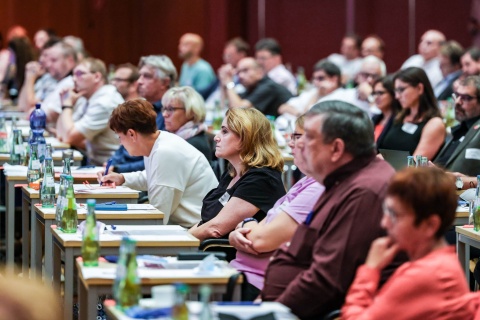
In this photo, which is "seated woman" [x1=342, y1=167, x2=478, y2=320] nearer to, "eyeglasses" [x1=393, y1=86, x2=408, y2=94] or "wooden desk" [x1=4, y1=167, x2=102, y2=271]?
"wooden desk" [x1=4, y1=167, x2=102, y2=271]

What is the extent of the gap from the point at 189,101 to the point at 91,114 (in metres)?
1.93

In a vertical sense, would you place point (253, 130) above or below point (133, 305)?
above

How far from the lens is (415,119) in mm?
7469

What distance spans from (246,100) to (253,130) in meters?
5.90

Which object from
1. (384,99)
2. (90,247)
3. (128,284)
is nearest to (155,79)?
(384,99)

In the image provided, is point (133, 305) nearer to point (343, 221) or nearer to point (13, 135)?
point (343, 221)

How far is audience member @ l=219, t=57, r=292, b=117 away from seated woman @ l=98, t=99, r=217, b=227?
5034 mm

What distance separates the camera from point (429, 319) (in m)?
3.08

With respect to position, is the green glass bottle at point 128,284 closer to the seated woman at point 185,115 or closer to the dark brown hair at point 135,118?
the dark brown hair at point 135,118

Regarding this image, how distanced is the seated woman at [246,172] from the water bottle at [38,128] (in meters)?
1.48

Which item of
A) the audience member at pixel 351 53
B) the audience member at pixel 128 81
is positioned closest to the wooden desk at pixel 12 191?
the audience member at pixel 128 81

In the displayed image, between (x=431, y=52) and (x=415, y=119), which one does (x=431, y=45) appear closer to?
(x=431, y=52)

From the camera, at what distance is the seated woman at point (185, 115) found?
21.9ft

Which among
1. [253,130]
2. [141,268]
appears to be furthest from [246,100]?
[141,268]
